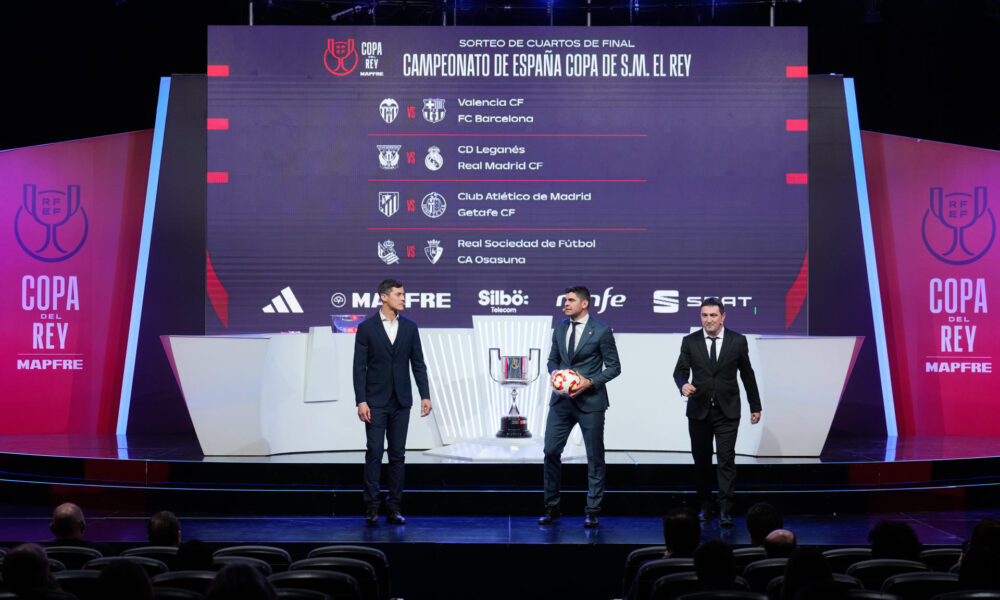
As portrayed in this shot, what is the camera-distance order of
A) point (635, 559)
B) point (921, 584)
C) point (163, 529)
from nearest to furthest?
point (921, 584) → point (163, 529) → point (635, 559)

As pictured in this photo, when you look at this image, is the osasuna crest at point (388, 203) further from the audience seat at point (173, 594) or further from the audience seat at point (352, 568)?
the audience seat at point (173, 594)

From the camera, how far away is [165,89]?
877 cm

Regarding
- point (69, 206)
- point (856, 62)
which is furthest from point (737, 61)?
point (69, 206)

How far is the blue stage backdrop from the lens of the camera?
819 centimetres

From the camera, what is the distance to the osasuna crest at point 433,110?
8.23 metres

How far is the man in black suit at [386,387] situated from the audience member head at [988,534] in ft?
9.92

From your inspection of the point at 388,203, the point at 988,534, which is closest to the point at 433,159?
the point at 388,203

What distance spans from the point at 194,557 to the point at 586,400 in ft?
9.33

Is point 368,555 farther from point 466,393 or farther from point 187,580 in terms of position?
point 466,393

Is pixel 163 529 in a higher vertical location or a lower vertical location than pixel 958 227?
lower

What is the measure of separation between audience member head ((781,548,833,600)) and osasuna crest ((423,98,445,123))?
604 cm

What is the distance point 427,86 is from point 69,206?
3393mm

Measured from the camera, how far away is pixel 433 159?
8.23m

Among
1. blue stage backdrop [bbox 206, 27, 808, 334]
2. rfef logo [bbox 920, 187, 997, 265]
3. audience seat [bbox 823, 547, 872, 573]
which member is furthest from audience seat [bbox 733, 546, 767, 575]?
rfef logo [bbox 920, 187, 997, 265]
